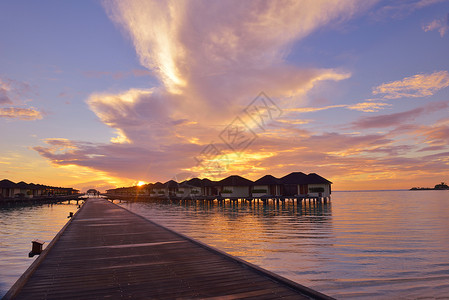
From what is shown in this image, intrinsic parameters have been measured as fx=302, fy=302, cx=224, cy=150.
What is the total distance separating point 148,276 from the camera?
6.98 meters

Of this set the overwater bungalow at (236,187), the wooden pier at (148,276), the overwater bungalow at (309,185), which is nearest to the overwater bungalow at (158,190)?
the overwater bungalow at (236,187)

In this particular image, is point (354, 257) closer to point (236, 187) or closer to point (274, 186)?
point (274, 186)

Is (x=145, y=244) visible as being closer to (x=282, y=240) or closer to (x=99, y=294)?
(x=99, y=294)

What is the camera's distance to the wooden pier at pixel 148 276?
576 centimetres

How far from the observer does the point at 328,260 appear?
1238 centimetres

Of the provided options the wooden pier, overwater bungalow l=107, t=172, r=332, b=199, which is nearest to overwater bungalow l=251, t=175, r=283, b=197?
overwater bungalow l=107, t=172, r=332, b=199

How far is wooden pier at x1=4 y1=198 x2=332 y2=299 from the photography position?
5758mm

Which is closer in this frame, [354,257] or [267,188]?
[354,257]

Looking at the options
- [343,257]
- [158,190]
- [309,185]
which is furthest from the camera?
[158,190]

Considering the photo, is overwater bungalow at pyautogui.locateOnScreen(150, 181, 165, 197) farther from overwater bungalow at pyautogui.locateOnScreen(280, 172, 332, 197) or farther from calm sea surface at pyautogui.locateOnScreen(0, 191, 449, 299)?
calm sea surface at pyautogui.locateOnScreen(0, 191, 449, 299)

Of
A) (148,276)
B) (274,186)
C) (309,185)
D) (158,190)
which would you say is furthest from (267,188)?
(148,276)

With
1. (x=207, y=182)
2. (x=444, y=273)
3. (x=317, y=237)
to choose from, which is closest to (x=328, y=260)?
(x=444, y=273)

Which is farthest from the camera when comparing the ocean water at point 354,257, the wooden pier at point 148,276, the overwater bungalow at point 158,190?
the overwater bungalow at point 158,190

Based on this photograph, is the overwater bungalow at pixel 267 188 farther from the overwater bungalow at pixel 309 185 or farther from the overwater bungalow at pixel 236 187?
the overwater bungalow at pixel 309 185
